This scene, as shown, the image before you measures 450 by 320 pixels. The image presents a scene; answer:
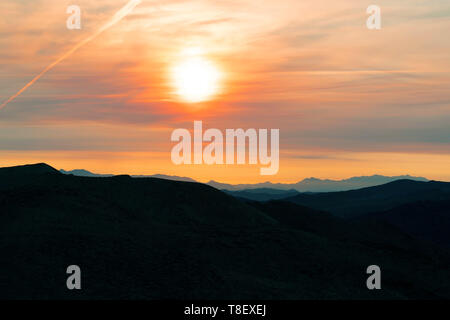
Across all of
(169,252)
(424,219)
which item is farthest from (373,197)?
(169,252)

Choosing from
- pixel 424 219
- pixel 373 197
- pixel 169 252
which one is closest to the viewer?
pixel 169 252

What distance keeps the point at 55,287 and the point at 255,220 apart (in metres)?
28.8

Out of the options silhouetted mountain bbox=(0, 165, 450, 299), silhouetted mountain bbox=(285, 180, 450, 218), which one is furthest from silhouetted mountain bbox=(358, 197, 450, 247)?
silhouetted mountain bbox=(0, 165, 450, 299)

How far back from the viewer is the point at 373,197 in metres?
167

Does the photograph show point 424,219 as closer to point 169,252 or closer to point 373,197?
point 373,197

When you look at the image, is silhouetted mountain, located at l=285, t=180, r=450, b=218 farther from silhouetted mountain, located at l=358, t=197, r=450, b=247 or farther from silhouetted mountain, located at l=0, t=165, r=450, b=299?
silhouetted mountain, located at l=0, t=165, r=450, b=299

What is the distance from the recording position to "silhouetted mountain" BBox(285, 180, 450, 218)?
128 meters

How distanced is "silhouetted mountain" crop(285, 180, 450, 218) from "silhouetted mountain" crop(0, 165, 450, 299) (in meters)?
66.5

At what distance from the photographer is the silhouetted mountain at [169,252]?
3484 centimetres

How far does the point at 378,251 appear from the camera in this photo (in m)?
50.6

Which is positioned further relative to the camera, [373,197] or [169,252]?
[373,197]

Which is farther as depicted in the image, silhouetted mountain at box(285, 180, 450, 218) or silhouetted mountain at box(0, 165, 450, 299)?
silhouetted mountain at box(285, 180, 450, 218)

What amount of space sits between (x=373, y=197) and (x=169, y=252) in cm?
13479

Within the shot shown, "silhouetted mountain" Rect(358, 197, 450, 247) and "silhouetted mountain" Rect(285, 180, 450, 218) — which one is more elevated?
"silhouetted mountain" Rect(285, 180, 450, 218)
